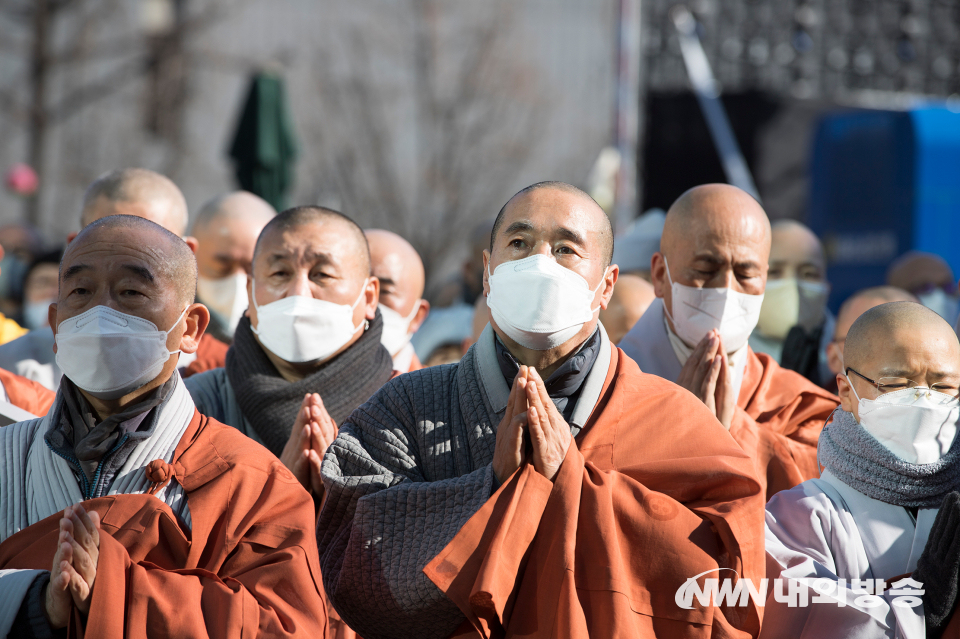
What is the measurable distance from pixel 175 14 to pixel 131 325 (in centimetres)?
1387

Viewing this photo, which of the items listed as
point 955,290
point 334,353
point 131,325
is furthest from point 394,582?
point 955,290

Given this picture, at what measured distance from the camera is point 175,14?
15.2m

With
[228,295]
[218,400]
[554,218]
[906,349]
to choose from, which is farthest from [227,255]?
[906,349]

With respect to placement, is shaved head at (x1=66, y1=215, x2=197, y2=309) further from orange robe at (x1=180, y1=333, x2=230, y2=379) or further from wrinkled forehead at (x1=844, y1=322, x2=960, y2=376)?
wrinkled forehead at (x1=844, y1=322, x2=960, y2=376)

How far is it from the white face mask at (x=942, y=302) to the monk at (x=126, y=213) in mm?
4155

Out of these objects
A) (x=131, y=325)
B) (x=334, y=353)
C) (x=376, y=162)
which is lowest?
(x=376, y=162)

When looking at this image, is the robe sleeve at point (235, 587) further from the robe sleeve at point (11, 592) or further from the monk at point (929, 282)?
the monk at point (929, 282)

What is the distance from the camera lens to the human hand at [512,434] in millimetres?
2555

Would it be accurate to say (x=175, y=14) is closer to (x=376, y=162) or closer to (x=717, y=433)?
(x=376, y=162)

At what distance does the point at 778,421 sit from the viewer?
3.77 meters

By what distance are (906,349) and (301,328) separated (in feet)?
6.52

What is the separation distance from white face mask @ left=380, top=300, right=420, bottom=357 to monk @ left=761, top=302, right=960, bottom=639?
2.26 metres

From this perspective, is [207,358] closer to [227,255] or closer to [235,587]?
[227,255]
